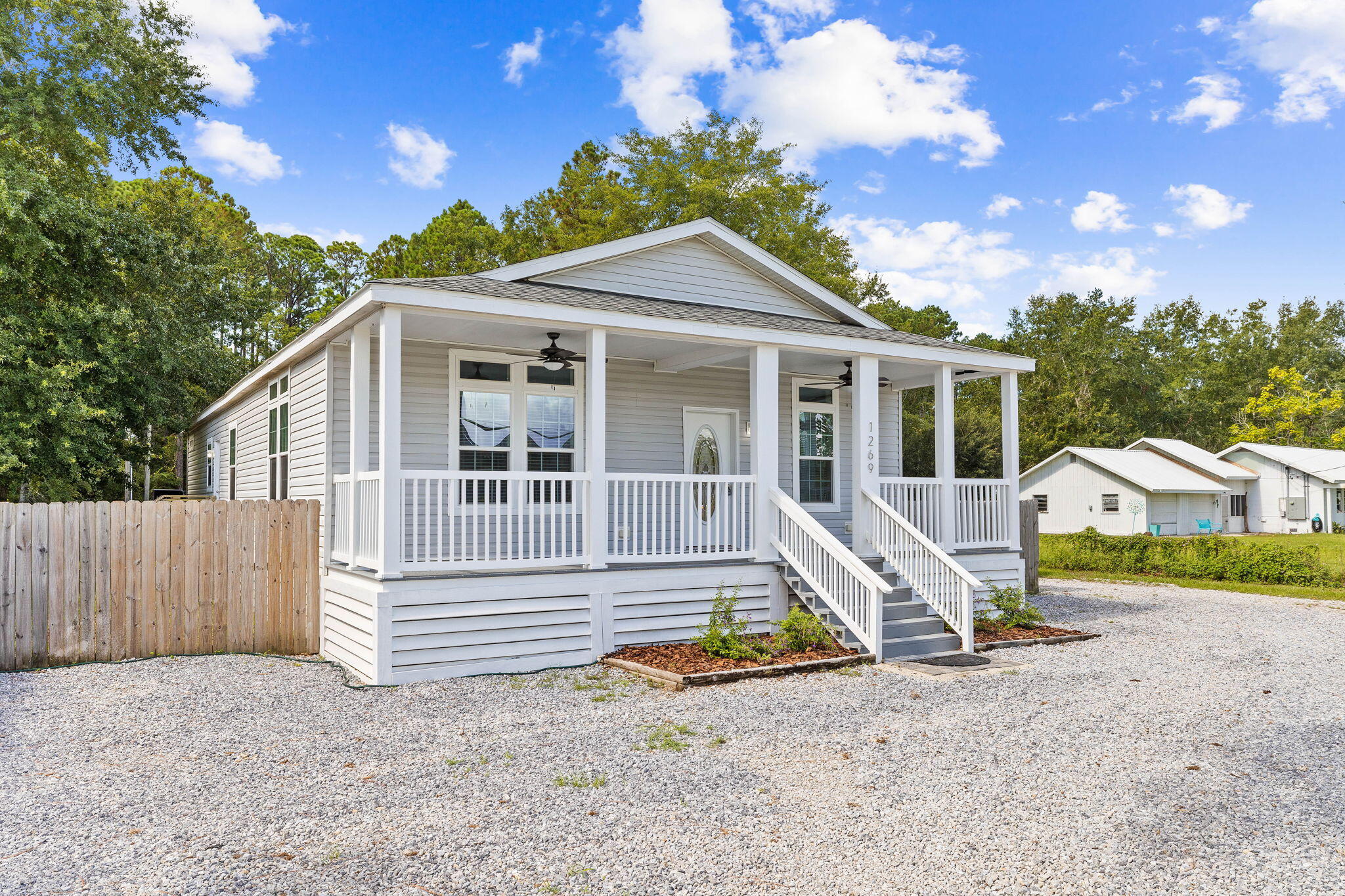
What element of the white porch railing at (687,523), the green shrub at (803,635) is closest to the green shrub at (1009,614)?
the green shrub at (803,635)

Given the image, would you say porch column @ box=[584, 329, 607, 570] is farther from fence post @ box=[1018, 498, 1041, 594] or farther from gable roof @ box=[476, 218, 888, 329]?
fence post @ box=[1018, 498, 1041, 594]

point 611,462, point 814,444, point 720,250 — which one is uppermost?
point 720,250

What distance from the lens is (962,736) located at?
5.55 meters

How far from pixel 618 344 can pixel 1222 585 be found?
13.7 m

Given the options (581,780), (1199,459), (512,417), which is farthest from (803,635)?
(1199,459)

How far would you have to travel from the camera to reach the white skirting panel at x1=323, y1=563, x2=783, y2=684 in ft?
23.6

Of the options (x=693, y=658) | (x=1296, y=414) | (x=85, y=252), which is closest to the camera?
(x=693, y=658)

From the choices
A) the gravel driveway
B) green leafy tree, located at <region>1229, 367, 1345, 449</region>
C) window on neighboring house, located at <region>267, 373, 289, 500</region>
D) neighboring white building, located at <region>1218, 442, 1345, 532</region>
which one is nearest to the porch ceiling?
window on neighboring house, located at <region>267, 373, 289, 500</region>

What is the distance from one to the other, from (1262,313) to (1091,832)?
Result: 60.2m

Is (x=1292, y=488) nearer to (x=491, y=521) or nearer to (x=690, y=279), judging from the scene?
(x=690, y=279)

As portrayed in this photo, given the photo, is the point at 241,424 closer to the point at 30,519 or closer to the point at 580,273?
the point at 30,519

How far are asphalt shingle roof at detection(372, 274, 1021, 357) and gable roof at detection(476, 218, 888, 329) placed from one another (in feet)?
0.62

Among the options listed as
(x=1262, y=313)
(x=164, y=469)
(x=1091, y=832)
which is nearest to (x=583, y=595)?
(x=1091, y=832)

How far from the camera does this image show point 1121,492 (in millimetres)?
30000
